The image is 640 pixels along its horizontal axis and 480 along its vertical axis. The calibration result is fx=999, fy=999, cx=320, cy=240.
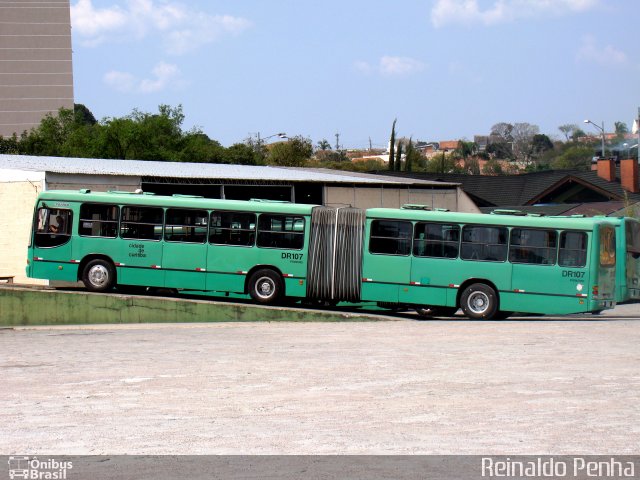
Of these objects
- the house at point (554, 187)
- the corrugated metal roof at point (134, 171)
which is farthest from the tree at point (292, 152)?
the corrugated metal roof at point (134, 171)

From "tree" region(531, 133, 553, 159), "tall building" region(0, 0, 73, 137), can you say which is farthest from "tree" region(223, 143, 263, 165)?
"tree" region(531, 133, 553, 159)

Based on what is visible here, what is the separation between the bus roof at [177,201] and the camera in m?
25.8

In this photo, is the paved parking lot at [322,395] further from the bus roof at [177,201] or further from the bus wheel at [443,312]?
the bus roof at [177,201]

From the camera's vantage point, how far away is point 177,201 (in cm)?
2617

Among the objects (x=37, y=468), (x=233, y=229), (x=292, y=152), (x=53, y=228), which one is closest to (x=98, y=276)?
(x=53, y=228)

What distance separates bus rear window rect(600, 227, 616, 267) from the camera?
2453 cm

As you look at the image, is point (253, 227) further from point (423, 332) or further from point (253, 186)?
point (253, 186)

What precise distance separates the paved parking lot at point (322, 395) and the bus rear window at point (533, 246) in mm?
5989

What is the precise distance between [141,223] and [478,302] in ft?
29.5

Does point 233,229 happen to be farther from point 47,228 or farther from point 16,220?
point 16,220

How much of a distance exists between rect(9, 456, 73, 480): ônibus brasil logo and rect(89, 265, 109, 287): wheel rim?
60.2 feet

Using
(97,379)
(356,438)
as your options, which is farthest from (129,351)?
(356,438)

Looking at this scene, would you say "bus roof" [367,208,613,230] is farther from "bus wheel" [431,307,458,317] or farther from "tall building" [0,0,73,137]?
"tall building" [0,0,73,137]

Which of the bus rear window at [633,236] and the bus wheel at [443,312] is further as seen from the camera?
the bus rear window at [633,236]
